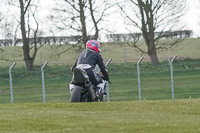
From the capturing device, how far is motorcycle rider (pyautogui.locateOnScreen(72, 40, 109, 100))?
1570 centimetres

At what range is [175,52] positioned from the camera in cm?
4484

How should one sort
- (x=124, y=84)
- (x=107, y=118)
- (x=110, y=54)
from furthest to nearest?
(x=110, y=54) < (x=124, y=84) < (x=107, y=118)

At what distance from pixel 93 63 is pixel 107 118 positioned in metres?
4.52

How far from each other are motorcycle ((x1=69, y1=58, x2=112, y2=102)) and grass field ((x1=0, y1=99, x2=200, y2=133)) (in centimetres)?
113

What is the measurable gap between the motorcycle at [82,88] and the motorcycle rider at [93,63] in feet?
0.41

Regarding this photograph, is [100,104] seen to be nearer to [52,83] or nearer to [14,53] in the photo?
[52,83]

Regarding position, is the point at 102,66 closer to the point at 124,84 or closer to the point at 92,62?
the point at 92,62

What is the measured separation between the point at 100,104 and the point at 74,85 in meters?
1.74

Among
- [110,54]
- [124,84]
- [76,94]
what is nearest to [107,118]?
[76,94]

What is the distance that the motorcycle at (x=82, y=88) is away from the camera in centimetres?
1552

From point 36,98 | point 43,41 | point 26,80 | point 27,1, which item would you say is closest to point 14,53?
point 43,41

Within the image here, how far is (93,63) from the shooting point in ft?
51.8

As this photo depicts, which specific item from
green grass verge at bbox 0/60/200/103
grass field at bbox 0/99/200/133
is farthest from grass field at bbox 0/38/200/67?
grass field at bbox 0/99/200/133

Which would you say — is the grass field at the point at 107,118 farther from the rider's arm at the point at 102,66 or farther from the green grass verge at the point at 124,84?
the green grass verge at the point at 124,84
